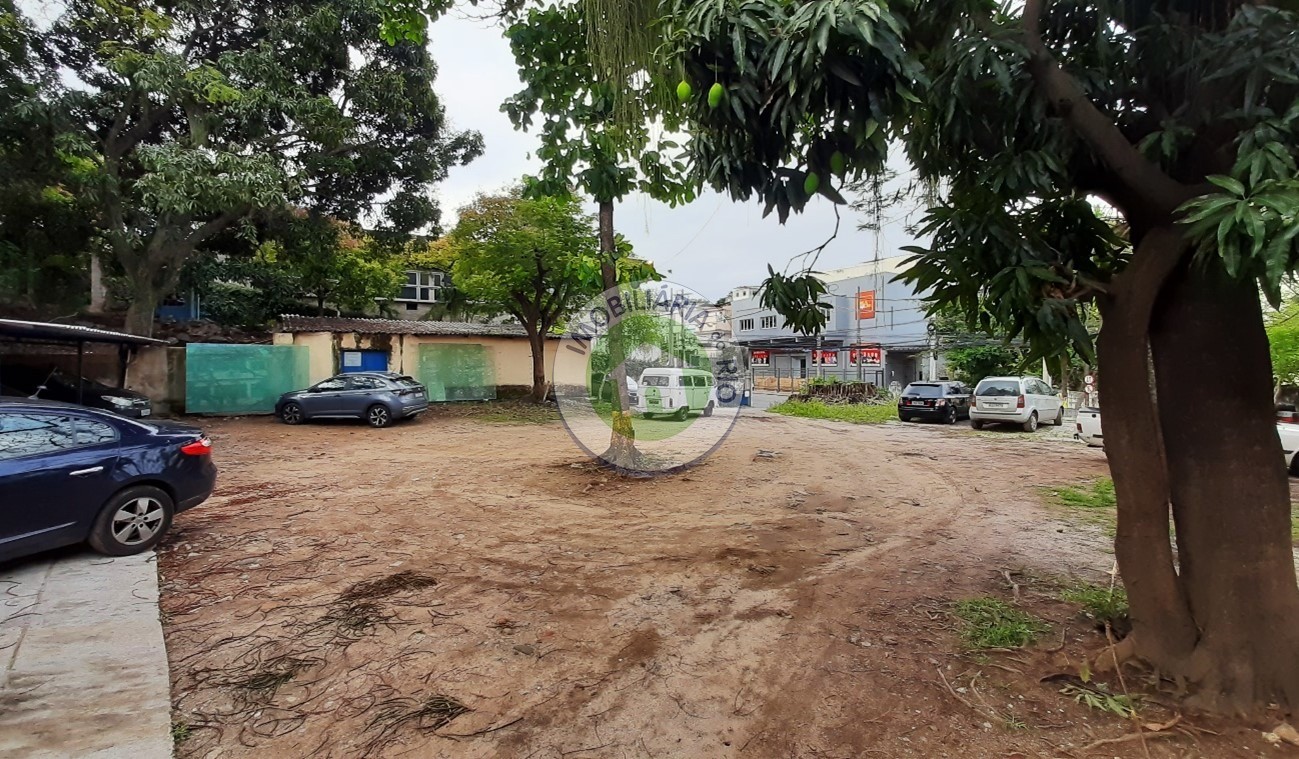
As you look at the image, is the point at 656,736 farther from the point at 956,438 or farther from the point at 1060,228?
the point at 956,438

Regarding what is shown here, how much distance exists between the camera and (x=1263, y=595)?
2.92 m

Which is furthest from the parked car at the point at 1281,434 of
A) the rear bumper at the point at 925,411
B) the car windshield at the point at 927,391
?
the car windshield at the point at 927,391

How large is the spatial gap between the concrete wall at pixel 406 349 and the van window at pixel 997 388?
46.6 feet

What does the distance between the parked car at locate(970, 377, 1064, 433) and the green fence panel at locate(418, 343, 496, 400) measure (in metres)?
15.4

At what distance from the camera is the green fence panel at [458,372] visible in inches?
810

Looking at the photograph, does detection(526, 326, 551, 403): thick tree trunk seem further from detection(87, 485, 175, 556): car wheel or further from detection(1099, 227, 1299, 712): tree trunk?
detection(1099, 227, 1299, 712): tree trunk

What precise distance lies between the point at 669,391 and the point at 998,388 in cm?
909

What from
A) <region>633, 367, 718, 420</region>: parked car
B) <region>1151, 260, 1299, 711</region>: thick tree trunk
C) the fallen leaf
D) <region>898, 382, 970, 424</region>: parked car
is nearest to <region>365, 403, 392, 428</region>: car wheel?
<region>633, 367, 718, 420</region>: parked car

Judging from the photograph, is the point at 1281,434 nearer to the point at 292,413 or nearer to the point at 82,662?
the point at 82,662

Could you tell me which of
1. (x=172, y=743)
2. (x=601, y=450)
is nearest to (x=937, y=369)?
(x=601, y=450)

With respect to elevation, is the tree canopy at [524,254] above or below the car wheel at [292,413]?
above

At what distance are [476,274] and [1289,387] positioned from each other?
21.3m

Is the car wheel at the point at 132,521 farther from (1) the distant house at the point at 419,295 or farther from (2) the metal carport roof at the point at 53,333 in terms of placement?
(1) the distant house at the point at 419,295

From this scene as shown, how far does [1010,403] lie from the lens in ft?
53.1
